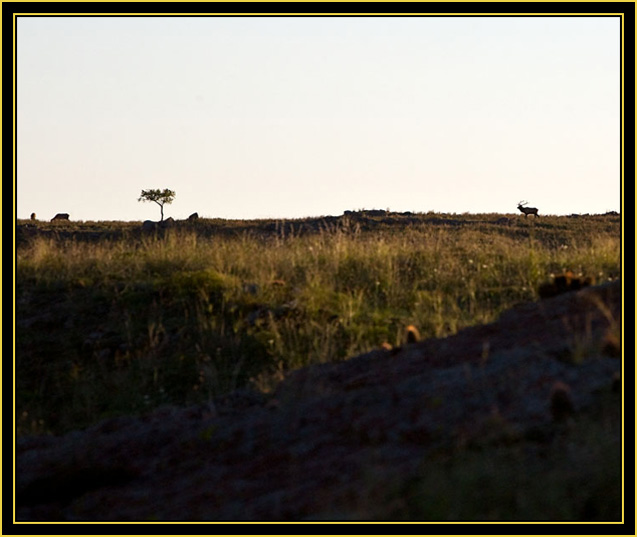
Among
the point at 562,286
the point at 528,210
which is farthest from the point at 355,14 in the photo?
the point at 528,210

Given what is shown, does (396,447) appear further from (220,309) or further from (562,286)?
(220,309)

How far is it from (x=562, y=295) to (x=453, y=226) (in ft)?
64.5

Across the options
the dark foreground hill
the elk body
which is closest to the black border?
the dark foreground hill

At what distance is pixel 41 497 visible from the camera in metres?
4.68

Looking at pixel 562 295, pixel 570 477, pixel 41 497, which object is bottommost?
pixel 41 497

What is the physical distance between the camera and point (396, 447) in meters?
4.21

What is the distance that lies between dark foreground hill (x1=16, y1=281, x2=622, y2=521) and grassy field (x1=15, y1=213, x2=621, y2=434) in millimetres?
1643

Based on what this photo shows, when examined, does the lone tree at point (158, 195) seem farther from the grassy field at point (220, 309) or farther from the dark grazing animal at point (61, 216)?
the grassy field at point (220, 309)

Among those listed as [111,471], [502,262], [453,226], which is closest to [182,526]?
[111,471]

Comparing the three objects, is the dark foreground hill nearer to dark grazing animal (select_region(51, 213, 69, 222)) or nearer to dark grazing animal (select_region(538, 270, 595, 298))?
dark grazing animal (select_region(538, 270, 595, 298))

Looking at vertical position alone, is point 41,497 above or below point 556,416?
below

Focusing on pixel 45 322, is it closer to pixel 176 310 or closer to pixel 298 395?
pixel 176 310

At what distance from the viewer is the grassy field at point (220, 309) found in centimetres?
861

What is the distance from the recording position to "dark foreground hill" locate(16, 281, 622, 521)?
3.63 m
